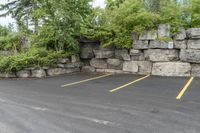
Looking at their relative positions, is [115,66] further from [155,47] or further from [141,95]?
[141,95]

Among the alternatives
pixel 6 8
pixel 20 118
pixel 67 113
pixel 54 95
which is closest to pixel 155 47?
pixel 54 95

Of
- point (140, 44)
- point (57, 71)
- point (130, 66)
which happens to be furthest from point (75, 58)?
point (140, 44)

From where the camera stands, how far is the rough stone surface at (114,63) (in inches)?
502

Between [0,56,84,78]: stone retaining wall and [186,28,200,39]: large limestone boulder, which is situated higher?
[186,28,200,39]: large limestone boulder

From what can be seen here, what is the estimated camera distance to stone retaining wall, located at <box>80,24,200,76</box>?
11008mm

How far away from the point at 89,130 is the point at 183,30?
8043 millimetres

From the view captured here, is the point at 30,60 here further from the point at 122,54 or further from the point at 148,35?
the point at 148,35

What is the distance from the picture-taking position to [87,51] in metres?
13.5

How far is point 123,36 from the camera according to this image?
1222 cm

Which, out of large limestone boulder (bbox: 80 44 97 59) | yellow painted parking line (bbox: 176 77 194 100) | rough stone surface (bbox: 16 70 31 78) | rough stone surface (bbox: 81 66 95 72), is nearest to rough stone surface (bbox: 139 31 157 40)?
yellow painted parking line (bbox: 176 77 194 100)

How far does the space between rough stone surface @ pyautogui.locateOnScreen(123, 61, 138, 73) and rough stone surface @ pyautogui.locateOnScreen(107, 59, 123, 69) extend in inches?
11.8

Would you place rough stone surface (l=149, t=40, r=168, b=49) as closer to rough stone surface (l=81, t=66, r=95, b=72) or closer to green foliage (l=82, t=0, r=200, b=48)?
green foliage (l=82, t=0, r=200, b=48)

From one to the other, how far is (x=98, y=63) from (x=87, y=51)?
875mm

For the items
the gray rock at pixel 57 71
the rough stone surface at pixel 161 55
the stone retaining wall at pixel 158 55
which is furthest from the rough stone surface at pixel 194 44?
the gray rock at pixel 57 71
